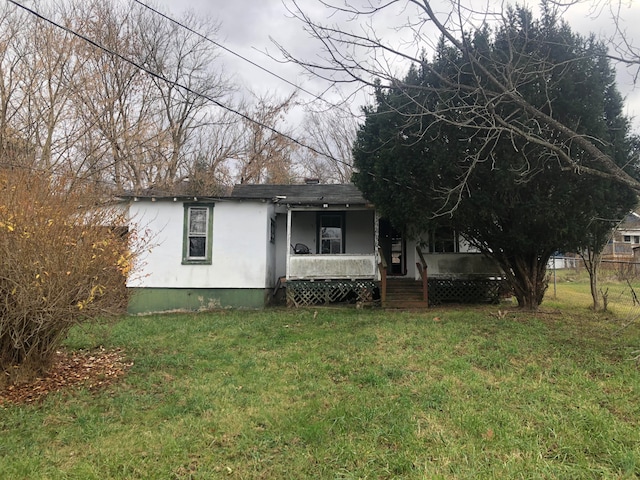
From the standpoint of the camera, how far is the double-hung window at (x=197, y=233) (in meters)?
12.5

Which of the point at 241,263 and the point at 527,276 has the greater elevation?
the point at 241,263

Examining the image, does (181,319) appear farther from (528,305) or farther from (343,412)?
(528,305)

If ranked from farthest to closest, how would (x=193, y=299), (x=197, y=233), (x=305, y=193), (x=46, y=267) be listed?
(x=305, y=193) < (x=197, y=233) < (x=193, y=299) < (x=46, y=267)

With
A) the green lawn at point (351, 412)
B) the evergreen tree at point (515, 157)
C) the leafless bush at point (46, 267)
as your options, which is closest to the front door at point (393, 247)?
the evergreen tree at point (515, 157)

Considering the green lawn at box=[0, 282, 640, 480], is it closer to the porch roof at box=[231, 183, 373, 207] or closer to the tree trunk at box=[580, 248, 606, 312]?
the tree trunk at box=[580, 248, 606, 312]

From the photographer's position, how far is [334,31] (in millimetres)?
6148

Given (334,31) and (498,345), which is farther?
(498,345)

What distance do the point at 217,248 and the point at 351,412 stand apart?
29.9 ft

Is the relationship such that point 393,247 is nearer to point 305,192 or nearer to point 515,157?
point 305,192

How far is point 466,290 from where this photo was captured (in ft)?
42.2

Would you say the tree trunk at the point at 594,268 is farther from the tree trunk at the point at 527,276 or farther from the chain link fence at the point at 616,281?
the tree trunk at the point at 527,276

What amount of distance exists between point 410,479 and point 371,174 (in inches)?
333

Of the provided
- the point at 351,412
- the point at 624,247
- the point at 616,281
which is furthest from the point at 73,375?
the point at 624,247

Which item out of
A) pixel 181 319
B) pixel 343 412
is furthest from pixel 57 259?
pixel 181 319
